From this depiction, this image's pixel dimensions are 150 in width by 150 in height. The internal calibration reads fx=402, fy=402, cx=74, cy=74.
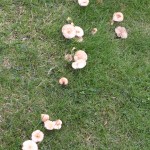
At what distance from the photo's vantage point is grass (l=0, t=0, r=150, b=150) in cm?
316

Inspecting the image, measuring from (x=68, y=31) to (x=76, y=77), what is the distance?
423 millimetres

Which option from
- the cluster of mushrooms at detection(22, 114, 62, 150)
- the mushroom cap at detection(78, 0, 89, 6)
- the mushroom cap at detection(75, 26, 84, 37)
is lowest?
the cluster of mushrooms at detection(22, 114, 62, 150)

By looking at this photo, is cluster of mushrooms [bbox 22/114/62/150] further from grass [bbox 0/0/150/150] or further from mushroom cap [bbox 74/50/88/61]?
mushroom cap [bbox 74/50/88/61]

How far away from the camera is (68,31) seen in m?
3.51

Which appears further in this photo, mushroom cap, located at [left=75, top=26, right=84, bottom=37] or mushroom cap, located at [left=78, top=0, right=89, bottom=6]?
mushroom cap, located at [left=78, top=0, right=89, bottom=6]

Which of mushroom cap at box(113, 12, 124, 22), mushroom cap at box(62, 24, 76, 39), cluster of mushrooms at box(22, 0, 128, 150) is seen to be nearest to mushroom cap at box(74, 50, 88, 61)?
cluster of mushrooms at box(22, 0, 128, 150)

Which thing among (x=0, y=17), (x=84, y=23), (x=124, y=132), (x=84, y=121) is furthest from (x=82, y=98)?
(x=0, y=17)

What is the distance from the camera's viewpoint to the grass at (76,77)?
3.16 metres

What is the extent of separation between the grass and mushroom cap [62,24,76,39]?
0.20 feet

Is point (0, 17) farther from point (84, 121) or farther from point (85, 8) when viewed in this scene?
point (84, 121)

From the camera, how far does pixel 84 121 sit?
3.21m

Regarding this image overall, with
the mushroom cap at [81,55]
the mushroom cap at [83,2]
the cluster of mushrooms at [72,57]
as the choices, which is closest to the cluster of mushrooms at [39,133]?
the cluster of mushrooms at [72,57]

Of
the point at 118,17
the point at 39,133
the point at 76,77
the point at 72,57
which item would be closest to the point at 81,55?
the point at 72,57

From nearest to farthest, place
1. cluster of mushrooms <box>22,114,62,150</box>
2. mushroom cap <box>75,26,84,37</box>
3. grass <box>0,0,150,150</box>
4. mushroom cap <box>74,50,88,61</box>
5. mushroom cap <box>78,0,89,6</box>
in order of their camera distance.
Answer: cluster of mushrooms <box>22,114,62,150</box>, grass <box>0,0,150,150</box>, mushroom cap <box>74,50,88,61</box>, mushroom cap <box>75,26,84,37</box>, mushroom cap <box>78,0,89,6</box>
